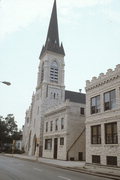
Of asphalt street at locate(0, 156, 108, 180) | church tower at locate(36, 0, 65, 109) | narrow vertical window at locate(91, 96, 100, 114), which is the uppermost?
church tower at locate(36, 0, 65, 109)

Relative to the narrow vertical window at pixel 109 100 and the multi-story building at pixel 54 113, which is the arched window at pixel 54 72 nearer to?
the multi-story building at pixel 54 113

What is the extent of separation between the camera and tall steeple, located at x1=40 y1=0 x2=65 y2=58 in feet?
186

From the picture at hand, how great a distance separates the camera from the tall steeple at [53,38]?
186ft

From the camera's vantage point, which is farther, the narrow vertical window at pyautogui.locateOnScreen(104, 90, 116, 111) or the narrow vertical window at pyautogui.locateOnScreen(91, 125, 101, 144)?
the narrow vertical window at pyautogui.locateOnScreen(91, 125, 101, 144)

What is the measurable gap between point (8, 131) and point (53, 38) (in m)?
32.6

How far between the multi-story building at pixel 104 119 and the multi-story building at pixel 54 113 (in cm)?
1061

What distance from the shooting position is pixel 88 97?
25.5 meters

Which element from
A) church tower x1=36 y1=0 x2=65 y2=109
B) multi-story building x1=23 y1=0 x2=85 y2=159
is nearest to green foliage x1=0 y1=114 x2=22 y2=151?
multi-story building x1=23 y1=0 x2=85 y2=159

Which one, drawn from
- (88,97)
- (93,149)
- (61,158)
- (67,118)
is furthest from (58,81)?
(93,149)

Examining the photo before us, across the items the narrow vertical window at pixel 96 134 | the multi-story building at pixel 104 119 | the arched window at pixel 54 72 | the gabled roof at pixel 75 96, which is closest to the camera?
the multi-story building at pixel 104 119

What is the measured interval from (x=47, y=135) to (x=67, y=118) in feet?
27.7

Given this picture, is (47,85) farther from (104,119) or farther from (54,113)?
(104,119)

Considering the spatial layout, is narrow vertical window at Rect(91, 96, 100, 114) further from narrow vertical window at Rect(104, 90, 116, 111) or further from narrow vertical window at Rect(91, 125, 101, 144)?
narrow vertical window at Rect(91, 125, 101, 144)

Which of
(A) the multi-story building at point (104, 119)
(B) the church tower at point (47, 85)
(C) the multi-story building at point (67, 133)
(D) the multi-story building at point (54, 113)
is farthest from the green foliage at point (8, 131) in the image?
(A) the multi-story building at point (104, 119)
